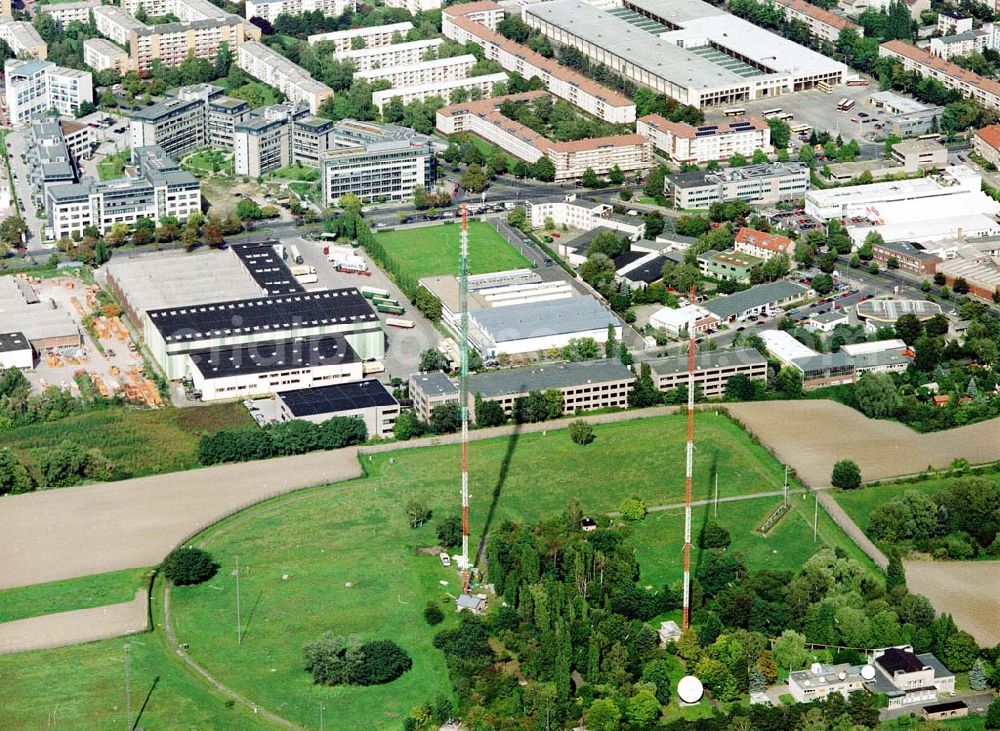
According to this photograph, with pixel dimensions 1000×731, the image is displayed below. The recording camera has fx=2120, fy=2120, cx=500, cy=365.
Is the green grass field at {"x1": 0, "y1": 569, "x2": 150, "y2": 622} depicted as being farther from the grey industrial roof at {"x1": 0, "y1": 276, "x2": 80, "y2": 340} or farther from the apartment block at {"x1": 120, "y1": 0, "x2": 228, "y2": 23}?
the apartment block at {"x1": 120, "y1": 0, "x2": 228, "y2": 23}

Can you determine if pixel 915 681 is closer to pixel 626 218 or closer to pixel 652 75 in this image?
pixel 626 218

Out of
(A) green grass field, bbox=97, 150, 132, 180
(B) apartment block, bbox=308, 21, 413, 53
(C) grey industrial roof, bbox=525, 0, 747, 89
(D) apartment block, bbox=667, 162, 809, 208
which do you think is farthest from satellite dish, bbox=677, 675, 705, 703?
(B) apartment block, bbox=308, 21, 413, 53

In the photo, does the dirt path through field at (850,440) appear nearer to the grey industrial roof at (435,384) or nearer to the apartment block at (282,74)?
the grey industrial roof at (435,384)

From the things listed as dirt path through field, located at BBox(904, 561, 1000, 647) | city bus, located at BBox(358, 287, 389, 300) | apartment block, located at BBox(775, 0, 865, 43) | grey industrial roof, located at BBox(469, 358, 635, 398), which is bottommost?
city bus, located at BBox(358, 287, 389, 300)

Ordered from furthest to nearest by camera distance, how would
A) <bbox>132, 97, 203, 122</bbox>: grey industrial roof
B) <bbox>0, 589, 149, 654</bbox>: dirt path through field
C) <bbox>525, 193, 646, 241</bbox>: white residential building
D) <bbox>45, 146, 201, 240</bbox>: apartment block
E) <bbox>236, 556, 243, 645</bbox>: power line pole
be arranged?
1. <bbox>132, 97, 203, 122</bbox>: grey industrial roof
2. <bbox>525, 193, 646, 241</bbox>: white residential building
3. <bbox>45, 146, 201, 240</bbox>: apartment block
4. <bbox>236, 556, 243, 645</bbox>: power line pole
5. <bbox>0, 589, 149, 654</bbox>: dirt path through field

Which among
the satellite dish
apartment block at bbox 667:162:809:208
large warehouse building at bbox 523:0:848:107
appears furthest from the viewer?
large warehouse building at bbox 523:0:848:107

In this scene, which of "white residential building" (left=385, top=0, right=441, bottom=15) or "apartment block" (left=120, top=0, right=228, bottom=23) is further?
"white residential building" (left=385, top=0, right=441, bottom=15)
